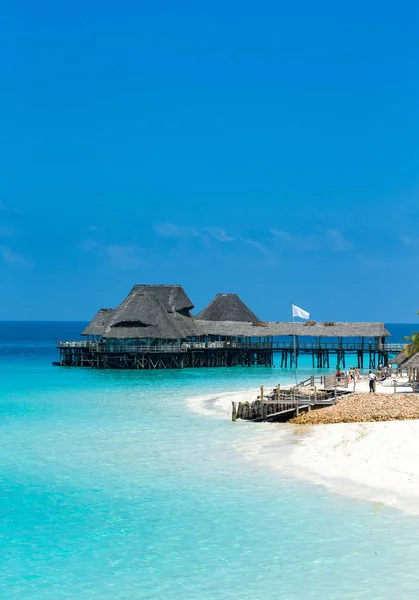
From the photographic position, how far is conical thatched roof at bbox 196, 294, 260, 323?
73713mm

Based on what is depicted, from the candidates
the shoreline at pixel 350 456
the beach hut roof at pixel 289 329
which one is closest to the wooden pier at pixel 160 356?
the beach hut roof at pixel 289 329

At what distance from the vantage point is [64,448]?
2531cm

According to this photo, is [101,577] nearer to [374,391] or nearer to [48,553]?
[48,553]

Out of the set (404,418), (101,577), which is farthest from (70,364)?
(101,577)

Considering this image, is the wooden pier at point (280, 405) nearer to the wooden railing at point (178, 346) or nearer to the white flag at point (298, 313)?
the white flag at point (298, 313)

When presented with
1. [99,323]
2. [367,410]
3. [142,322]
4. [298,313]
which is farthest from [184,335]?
[367,410]

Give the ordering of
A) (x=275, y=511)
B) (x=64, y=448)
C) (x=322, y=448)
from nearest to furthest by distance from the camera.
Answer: (x=275, y=511) < (x=322, y=448) < (x=64, y=448)

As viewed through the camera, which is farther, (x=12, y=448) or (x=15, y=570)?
(x=12, y=448)

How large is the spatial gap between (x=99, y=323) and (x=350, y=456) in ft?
165

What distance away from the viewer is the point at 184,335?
65812 mm

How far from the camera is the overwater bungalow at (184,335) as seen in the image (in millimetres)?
63000

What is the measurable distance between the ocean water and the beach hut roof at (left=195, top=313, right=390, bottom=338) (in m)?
37.3

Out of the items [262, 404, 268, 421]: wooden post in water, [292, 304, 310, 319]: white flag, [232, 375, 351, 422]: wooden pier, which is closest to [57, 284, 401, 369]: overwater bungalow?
[292, 304, 310, 319]: white flag

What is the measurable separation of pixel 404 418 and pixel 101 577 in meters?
15.9
